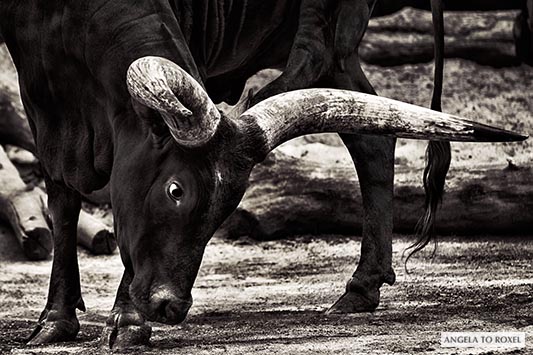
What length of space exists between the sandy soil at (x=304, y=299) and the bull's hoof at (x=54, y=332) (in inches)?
2.4

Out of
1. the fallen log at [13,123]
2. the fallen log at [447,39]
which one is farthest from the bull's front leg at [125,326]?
the fallen log at [447,39]

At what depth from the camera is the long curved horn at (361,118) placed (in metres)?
4.39

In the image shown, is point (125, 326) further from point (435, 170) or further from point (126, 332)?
point (435, 170)

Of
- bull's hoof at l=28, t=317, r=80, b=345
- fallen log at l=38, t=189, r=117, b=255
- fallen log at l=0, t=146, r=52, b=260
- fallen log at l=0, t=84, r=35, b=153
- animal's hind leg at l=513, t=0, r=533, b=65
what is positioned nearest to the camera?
bull's hoof at l=28, t=317, r=80, b=345

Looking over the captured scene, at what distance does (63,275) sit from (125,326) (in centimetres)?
77

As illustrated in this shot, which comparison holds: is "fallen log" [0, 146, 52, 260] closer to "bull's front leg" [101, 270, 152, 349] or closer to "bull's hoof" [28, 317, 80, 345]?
"bull's hoof" [28, 317, 80, 345]

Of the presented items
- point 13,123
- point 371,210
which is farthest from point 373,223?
point 13,123

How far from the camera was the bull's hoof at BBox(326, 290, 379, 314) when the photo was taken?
5.63 meters

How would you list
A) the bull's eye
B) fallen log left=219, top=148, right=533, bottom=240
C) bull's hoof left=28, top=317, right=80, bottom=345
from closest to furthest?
the bull's eye, bull's hoof left=28, top=317, right=80, bottom=345, fallen log left=219, top=148, right=533, bottom=240

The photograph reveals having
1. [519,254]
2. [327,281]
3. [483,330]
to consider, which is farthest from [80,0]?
[519,254]

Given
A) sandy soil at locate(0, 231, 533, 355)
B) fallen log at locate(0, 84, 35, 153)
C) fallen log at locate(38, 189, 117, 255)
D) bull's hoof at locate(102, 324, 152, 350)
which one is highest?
fallen log at locate(0, 84, 35, 153)

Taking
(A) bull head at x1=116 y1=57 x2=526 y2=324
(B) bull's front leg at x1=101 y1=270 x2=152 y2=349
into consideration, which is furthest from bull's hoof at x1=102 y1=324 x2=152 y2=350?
(A) bull head at x1=116 y1=57 x2=526 y2=324

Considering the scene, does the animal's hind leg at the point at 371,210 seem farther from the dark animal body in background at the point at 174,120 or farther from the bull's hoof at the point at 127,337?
the bull's hoof at the point at 127,337

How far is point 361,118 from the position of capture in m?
4.44
